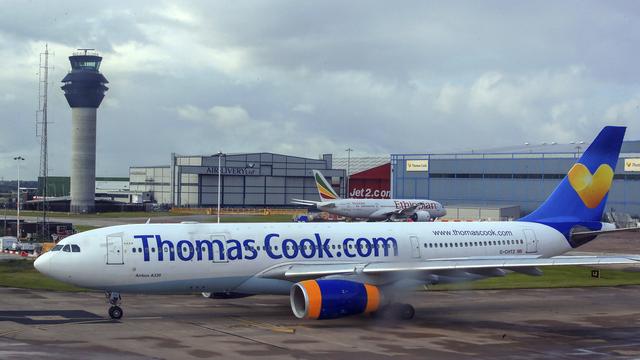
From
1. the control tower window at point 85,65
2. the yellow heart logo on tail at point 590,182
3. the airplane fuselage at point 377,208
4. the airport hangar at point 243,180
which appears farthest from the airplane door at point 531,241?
the control tower window at point 85,65

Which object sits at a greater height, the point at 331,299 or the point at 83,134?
the point at 83,134

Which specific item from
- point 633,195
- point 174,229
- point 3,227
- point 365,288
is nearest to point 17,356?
point 174,229

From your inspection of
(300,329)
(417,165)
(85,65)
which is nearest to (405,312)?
(300,329)

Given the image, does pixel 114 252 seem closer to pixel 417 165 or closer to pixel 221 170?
pixel 417 165

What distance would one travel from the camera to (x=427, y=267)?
113 feet

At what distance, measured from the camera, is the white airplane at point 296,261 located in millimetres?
32906

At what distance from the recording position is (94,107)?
15625 cm

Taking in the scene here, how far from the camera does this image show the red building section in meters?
161

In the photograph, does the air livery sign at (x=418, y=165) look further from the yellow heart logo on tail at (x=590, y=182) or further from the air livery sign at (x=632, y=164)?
the yellow heart logo on tail at (x=590, y=182)

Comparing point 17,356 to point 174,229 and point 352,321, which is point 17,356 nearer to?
point 174,229

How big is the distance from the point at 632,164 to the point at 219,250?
85088mm

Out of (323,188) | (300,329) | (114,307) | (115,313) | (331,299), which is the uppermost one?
(323,188)

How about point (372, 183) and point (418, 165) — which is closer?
point (418, 165)

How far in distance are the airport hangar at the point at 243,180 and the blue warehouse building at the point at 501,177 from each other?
3782cm
